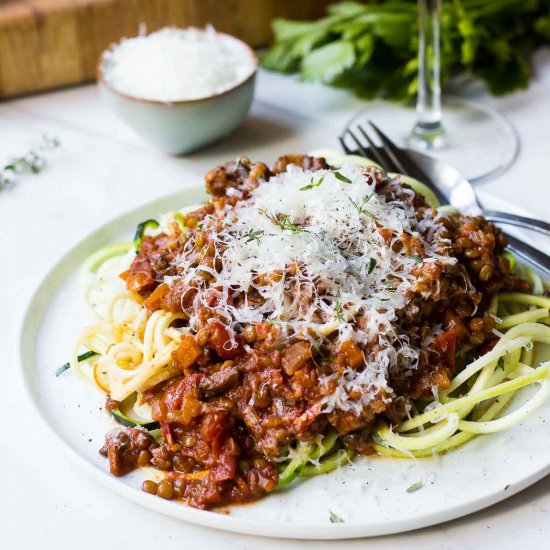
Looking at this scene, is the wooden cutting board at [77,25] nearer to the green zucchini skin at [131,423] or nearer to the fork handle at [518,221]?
the fork handle at [518,221]

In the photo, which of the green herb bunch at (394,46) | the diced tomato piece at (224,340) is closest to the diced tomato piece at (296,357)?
the diced tomato piece at (224,340)

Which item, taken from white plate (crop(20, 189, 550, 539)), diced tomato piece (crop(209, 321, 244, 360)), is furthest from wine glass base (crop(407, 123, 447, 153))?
diced tomato piece (crop(209, 321, 244, 360))

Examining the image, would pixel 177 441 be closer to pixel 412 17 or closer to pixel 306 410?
pixel 306 410

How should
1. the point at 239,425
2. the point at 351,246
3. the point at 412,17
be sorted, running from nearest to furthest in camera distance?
the point at 239,425 < the point at 351,246 < the point at 412,17

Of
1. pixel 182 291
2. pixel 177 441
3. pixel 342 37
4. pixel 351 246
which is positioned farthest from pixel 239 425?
pixel 342 37

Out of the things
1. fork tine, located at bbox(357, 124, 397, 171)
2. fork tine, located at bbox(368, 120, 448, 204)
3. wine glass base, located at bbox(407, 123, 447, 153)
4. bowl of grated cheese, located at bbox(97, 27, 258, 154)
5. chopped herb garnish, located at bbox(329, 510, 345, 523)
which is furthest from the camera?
wine glass base, located at bbox(407, 123, 447, 153)

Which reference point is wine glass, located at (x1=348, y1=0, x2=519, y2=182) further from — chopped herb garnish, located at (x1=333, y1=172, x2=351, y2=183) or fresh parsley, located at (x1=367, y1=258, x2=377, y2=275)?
fresh parsley, located at (x1=367, y1=258, x2=377, y2=275)
